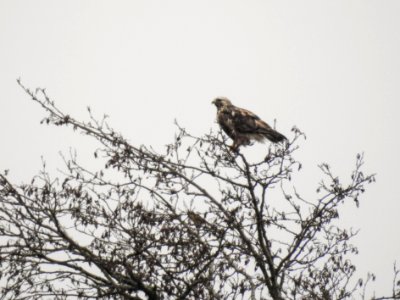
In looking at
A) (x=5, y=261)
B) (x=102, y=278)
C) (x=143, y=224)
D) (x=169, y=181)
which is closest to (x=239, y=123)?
(x=169, y=181)

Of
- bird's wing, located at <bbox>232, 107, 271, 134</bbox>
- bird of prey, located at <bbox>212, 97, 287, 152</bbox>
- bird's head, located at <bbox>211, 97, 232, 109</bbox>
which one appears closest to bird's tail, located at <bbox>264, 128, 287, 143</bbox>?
bird of prey, located at <bbox>212, 97, 287, 152</bbox>

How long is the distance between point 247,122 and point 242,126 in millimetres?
201

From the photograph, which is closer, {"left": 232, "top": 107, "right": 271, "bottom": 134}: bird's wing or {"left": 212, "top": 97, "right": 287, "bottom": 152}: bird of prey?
{"left": 212, "top": 97, "right": 287, "bottom": 152}: bird of prey

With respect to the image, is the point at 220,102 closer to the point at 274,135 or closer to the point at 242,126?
the point at 242,126

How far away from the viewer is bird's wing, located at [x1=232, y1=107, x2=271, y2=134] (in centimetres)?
856

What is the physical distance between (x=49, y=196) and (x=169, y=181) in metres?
1.52

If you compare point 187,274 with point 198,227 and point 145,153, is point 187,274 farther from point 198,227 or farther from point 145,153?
point 145,153

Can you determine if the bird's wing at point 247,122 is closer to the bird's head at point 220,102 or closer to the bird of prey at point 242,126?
the bird of prey at point 242,126

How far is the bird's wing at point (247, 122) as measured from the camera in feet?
28.1

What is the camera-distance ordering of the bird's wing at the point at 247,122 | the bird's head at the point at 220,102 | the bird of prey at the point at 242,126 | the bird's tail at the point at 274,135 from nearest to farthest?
the bird's tail at the point at 274,135
the bird of prey at the point at 242,126
the bird's wing at the point at 247,122
the bird's head at the point at 220,102

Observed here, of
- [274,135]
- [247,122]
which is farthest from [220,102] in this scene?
[274,135]

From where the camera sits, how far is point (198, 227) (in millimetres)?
5648

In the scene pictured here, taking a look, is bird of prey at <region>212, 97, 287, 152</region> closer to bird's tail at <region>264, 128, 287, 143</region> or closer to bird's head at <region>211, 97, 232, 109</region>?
bird's tail at <region>264, 128, 287, 143</region>

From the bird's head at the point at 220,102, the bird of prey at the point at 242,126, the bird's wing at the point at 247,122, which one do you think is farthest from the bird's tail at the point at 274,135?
the bird's head at the point at 220,102
